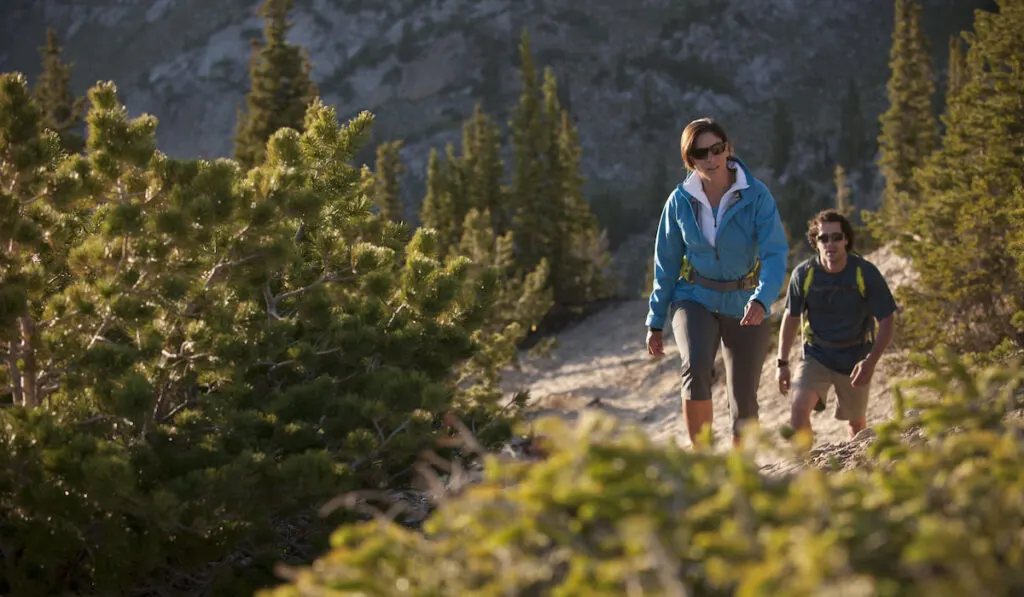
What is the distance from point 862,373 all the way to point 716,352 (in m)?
1.27

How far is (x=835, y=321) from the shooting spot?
6.87 m

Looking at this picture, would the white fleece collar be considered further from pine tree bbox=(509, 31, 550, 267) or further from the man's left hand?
pine tree bbox=(509, 31, 550, 267)

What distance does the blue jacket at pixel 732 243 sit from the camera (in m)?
5.91

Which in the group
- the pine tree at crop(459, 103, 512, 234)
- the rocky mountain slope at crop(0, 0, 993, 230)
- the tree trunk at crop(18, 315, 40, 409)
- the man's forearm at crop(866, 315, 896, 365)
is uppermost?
the rocky mountain slope at crop(0, 0, 993, 230)

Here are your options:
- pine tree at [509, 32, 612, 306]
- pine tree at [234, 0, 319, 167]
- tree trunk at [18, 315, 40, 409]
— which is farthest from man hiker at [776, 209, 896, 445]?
pine tree at [509, 32, 612, 306]

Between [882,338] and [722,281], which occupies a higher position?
[722,281]

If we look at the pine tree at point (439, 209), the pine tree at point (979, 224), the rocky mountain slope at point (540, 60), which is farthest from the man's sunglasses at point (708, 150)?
the rocky mountain slope at point (540, 60)

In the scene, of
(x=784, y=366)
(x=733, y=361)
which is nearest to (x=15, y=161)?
(x=733, y=361)

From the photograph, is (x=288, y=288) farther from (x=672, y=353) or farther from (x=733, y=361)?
(x=672, y=353)

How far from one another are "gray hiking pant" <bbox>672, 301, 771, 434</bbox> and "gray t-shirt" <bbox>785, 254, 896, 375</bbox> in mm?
895

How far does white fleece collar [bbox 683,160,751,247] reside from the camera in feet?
19.4

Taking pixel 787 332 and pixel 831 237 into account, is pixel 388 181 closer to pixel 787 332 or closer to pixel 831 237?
pixel 787 332

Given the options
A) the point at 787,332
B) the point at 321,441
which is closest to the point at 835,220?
the point at 787,332

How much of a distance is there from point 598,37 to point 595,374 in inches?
4409
